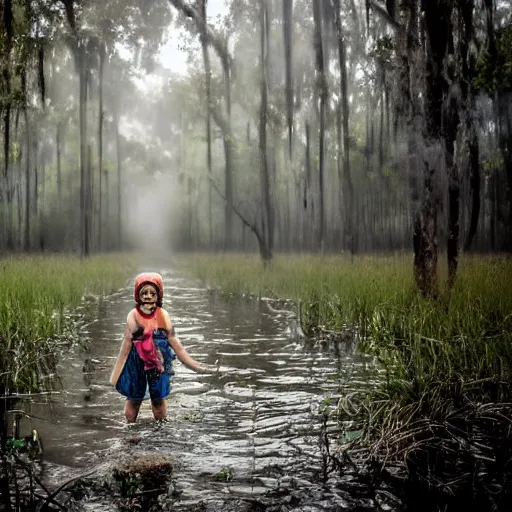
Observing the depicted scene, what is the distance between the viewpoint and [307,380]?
5695mm

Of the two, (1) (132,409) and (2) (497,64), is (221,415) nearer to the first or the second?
(1) (132,409)

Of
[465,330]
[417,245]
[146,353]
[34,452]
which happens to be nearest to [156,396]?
[146,353]

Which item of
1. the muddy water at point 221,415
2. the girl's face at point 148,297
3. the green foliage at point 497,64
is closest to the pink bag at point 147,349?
the girl's face at point 148,297

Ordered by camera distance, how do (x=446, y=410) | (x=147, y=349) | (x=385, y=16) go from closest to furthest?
(x=446, y=410) → (x=147, y=349) → (x=385, y=16)

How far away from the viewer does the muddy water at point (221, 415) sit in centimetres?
339

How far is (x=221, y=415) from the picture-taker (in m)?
4.64

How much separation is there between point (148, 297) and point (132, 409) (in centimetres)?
81

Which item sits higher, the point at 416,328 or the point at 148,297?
the point at 148,297

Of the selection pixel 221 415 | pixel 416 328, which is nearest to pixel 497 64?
pixel 416 328

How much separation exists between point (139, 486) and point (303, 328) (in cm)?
562

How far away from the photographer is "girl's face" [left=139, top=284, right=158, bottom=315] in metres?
4.07

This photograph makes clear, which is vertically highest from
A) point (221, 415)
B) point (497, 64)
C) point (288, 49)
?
point (288, 49)

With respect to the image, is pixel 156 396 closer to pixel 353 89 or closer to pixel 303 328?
pixel 303 328

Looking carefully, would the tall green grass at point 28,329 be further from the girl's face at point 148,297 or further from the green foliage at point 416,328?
the green foliage at point 416,328
